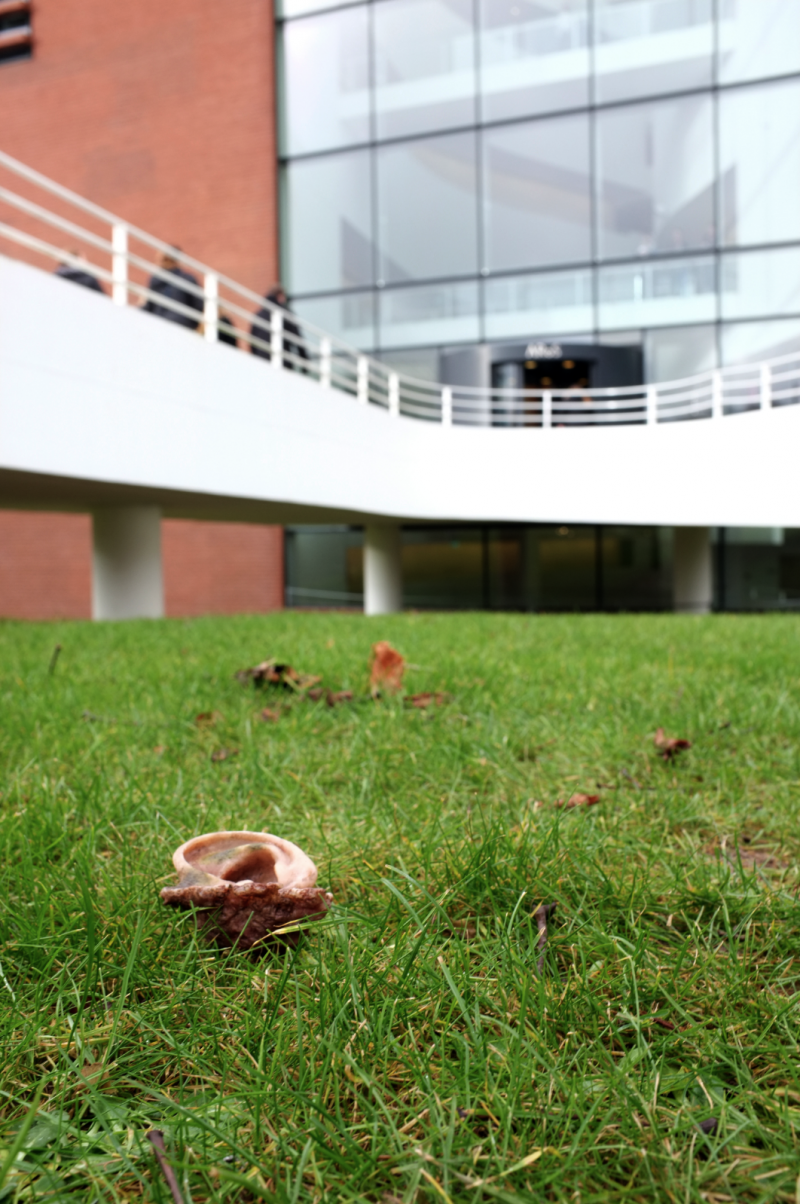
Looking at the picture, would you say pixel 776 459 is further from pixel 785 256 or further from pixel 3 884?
pixel 3 884

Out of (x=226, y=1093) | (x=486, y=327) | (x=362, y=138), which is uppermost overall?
(x=362, y=138)

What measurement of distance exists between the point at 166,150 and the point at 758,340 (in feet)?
48.2

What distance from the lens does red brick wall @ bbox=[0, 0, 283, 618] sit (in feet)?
64.3

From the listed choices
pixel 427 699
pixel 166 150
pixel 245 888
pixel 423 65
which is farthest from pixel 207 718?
pixel 166 150

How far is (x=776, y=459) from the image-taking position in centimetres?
1319

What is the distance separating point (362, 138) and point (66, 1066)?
21210 millimetres

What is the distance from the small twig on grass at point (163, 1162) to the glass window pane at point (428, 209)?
19.1 m

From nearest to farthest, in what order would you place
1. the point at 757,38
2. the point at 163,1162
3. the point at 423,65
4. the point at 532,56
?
the point at 163,1162 < the point at 757,38 < the point at 532,56 < the point at 423,65

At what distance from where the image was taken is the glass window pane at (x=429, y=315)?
59.9ft

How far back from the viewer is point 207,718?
3.03m

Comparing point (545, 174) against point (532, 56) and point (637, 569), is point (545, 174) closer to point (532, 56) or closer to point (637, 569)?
point (532, 56)

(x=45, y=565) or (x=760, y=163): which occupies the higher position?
(x=760, y=163)

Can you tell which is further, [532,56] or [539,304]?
[532,56]

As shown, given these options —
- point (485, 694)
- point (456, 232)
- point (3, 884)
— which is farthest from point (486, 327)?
point (3, 884)
